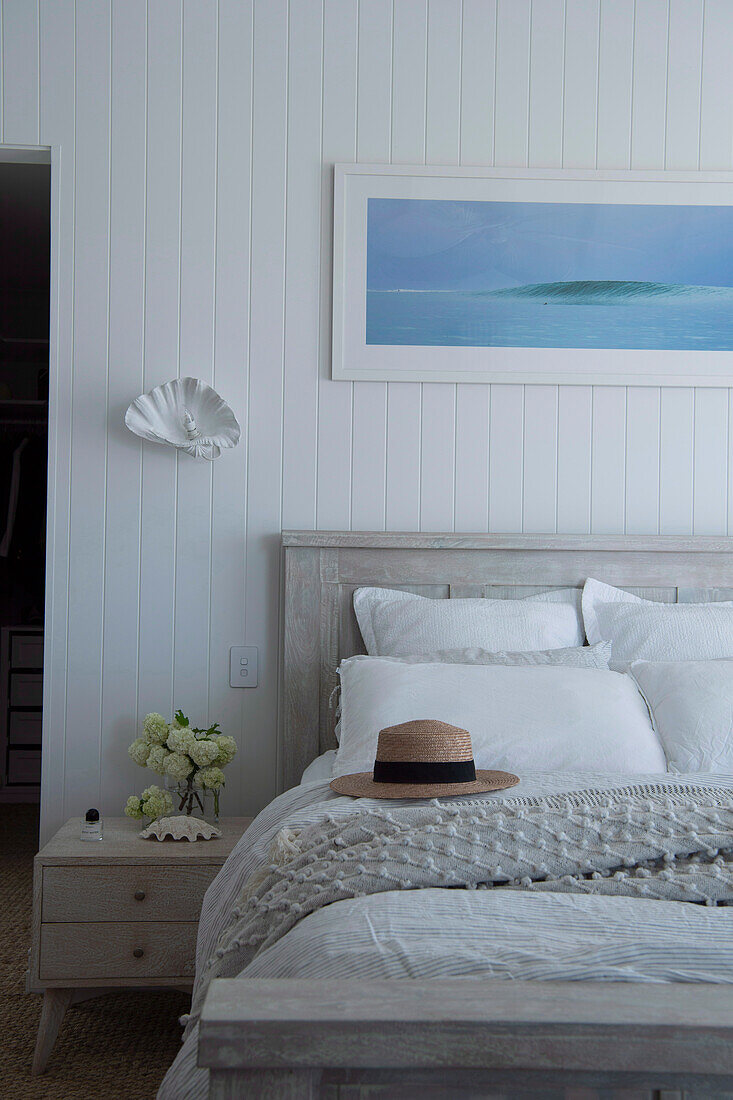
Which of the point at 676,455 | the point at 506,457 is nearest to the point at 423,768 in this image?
the point at 506,457

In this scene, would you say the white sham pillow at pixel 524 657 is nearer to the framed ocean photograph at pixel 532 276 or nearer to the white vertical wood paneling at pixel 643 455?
the white vertical wood paneling at pixel 643 455

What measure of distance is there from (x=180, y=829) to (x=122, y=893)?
0.20m

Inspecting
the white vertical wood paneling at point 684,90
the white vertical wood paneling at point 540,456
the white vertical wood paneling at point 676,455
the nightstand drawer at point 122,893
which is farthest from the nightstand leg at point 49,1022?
the white vertical wood paneling at point 684,90

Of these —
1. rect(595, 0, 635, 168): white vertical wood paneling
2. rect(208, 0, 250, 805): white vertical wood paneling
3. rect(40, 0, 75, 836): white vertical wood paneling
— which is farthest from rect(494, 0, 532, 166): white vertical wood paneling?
rect(40, 0, 75, 836): white vertical wood paneling

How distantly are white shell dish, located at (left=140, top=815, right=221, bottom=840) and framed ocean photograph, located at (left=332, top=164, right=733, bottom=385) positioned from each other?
4.26ft

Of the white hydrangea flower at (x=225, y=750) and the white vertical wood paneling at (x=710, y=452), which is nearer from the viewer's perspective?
the white hydrangea flower at (x=225, y=750)

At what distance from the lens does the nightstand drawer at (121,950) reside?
2148 mm

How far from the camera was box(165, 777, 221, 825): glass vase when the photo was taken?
2484 millimetres

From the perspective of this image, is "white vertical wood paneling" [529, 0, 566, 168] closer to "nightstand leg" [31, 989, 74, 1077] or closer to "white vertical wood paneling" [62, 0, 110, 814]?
"white vertical wood paneling" [62, 0, 110, 814]

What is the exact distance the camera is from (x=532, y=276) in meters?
2.79

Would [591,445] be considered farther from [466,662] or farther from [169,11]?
[169,11]

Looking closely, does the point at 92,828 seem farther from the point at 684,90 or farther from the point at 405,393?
the point at 684,90

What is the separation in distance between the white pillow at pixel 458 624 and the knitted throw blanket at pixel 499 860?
1053 mm

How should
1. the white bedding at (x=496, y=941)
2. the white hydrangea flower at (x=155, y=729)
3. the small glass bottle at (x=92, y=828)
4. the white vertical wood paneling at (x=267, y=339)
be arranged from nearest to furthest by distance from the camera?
the white bedding at (x=496, y=941)
the small glass bottle at (x=92, y=828)
the white hydrangea flower at (x=155, y=729)
the white vertical wood paneling at (x=267, y=339)
